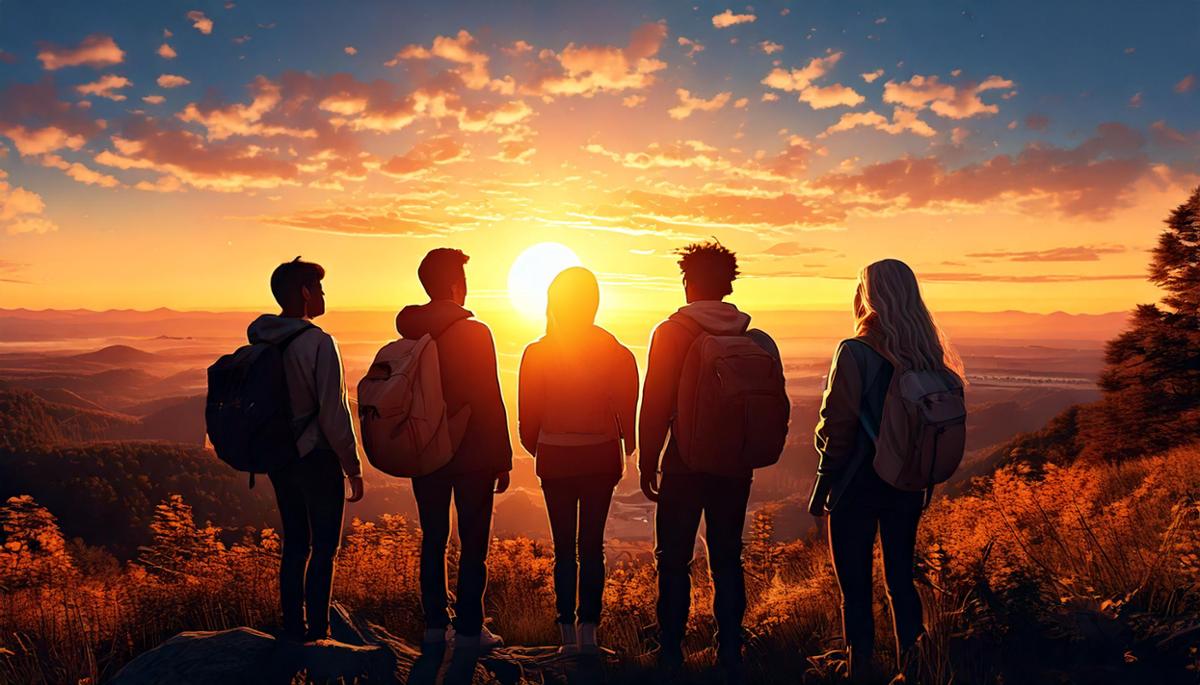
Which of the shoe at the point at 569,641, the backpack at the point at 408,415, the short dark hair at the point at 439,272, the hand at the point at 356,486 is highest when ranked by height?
the short dark hair at the point at 439,272

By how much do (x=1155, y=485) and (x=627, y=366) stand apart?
10258 millimetres

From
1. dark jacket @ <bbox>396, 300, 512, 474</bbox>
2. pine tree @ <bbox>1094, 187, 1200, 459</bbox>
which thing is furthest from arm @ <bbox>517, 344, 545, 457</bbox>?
pine tree @ <bbox>1094, 187, 1200, 459</bbox>

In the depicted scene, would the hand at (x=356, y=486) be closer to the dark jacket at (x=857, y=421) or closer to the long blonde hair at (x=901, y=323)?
the dark jacket at (x=857, y=421)

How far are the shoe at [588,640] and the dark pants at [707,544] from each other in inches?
20.0

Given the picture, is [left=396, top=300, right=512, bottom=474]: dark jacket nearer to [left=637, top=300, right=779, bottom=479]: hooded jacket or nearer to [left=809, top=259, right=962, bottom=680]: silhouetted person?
[left=637, top=300, right=779, bottom=479]: hooded jacket

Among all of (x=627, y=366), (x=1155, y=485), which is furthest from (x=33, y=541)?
(x=1155, y=485)

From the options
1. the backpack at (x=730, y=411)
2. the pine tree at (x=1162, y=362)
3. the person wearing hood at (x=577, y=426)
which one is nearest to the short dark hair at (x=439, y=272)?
the person wearing hood at (x=577, y=426)

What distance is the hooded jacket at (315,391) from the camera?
14.0 ft

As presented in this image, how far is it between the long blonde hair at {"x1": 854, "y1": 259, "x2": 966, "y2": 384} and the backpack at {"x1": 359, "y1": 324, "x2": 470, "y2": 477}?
260 cm

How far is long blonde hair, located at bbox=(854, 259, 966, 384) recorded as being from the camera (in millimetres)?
3805

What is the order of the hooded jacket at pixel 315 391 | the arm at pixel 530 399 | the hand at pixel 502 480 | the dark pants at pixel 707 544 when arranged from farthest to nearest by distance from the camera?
the hand at pixel 502 480 < the arm at pixel 530 399 < the hooded jacket at pixel 315 391 < the dark pants at pixel 707 544

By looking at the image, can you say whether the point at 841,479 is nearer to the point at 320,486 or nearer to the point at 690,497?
the point at 690,497

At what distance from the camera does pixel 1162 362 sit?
96.4 ft

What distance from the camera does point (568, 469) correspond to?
440 cm
